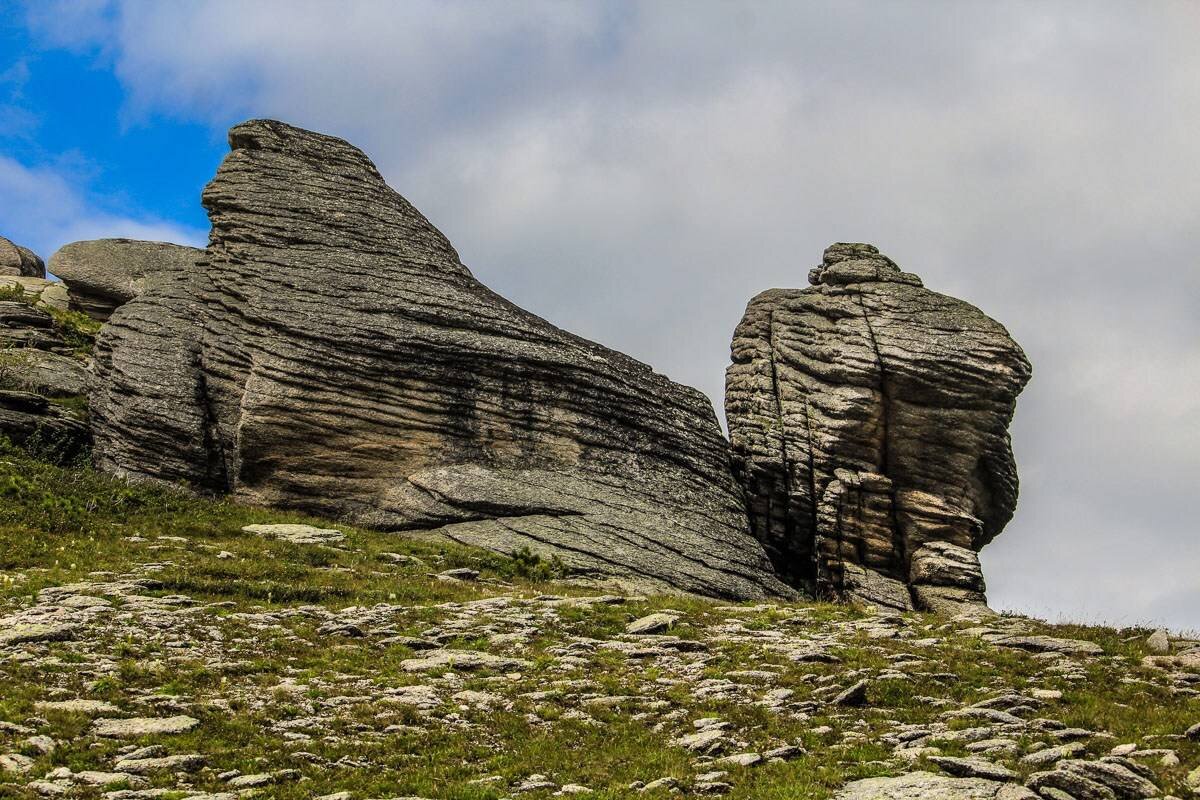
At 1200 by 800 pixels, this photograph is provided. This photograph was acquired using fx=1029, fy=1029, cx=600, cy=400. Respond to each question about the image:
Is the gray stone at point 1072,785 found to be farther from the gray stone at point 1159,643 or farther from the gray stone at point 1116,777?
the gray stone at point 1159,643

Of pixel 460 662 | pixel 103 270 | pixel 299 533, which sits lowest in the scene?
pixel 460 662

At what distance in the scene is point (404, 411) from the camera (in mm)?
49281

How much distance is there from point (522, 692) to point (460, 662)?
268 centimetres

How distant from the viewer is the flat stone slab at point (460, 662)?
25656 mm

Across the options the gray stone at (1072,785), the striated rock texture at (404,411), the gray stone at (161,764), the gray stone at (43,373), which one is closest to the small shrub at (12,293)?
the gray stone at (43,373)

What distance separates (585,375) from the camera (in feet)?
172

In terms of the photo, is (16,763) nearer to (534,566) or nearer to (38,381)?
(534,566)

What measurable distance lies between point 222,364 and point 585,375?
1833 centimetres

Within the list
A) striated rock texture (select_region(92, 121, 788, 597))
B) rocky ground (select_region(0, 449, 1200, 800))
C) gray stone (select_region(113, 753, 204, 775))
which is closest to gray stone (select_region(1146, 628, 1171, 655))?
rocky ground (select_region(0, 449, 1200, 800))

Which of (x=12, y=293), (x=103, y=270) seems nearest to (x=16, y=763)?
(x=12, y=293)

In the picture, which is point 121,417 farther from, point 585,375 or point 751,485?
A: point 751,485

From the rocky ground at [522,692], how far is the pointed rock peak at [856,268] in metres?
29.7

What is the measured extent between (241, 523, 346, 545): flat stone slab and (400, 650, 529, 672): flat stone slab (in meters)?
15.8

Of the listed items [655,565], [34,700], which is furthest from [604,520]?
[34,700]
